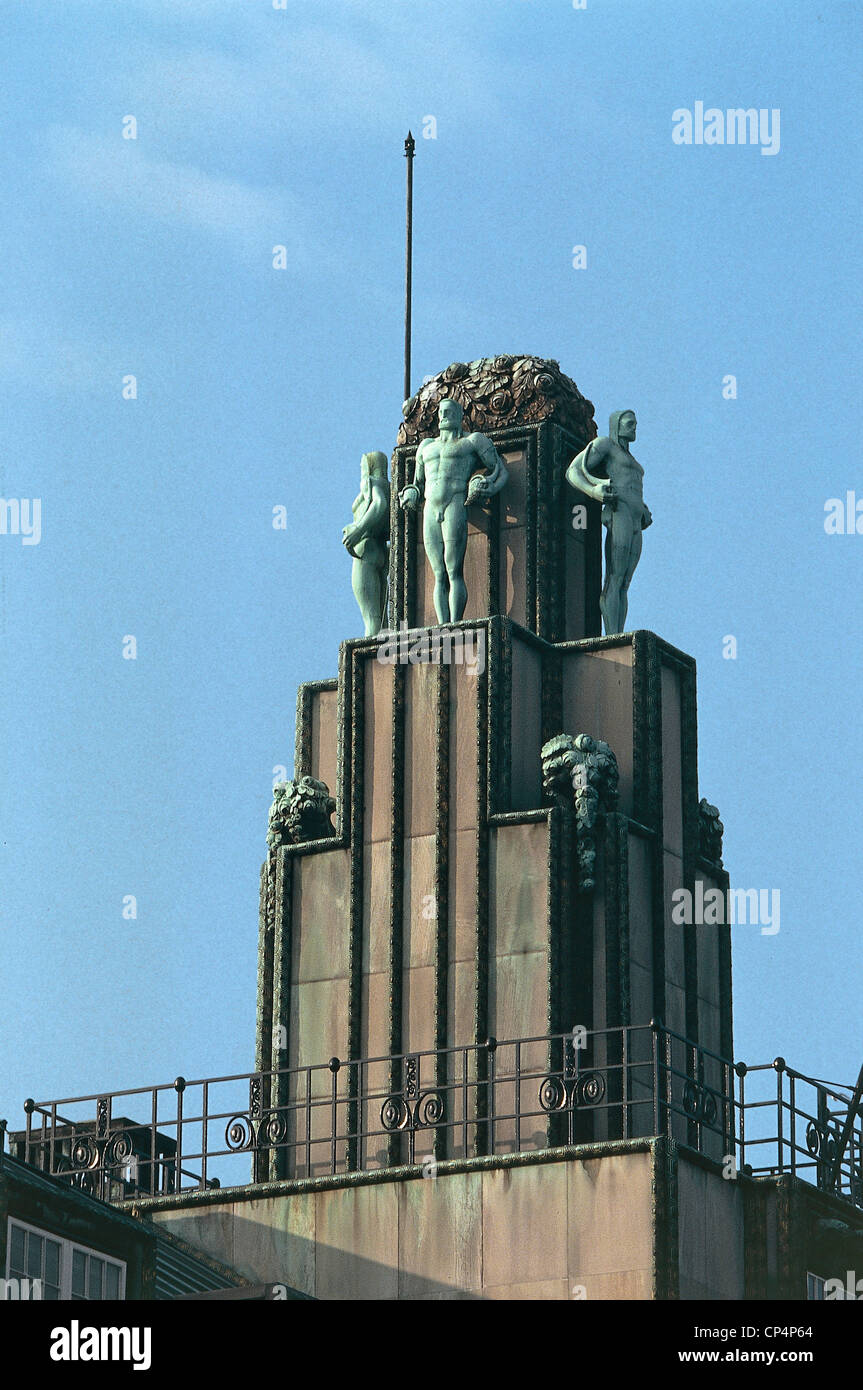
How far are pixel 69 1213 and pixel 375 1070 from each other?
12360 mm

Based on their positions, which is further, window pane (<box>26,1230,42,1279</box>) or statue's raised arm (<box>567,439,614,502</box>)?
statue's raised arm (<box>567,439,614,502</box>)

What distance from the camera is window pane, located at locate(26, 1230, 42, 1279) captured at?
1620 inches

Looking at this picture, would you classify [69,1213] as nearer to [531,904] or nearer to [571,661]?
[531,904]

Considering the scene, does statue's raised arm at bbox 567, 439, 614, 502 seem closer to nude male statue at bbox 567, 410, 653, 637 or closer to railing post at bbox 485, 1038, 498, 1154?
nude male statue at bbox 567, 410, 653, 637

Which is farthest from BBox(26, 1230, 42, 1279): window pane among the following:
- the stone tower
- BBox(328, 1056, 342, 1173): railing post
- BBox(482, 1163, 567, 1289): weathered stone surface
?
BBox(328, 1056, 342, 1173): railing post

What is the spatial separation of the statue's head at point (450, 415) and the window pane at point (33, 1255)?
20.3 metres

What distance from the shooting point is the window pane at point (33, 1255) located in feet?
135

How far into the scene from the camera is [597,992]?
174 ft

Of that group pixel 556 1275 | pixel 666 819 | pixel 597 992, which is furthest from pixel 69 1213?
pixel 666 819

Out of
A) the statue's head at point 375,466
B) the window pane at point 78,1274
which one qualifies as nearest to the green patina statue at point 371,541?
the statue's head at point 375,466

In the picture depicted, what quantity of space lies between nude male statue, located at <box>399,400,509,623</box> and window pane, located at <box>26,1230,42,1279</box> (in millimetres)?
18499

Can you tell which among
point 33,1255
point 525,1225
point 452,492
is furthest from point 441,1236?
point 452,492

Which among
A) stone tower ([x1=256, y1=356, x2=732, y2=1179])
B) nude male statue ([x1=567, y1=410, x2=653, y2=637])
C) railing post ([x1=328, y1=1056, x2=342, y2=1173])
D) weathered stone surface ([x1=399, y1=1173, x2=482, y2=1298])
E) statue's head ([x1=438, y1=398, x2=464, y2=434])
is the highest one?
statue's head ([x1=438, y1=398, x2=464, y2=434])

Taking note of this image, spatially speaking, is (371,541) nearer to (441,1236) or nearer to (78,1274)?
(441,1236)
